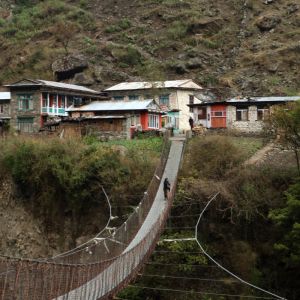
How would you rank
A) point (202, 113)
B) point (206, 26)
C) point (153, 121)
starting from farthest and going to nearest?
point (206, 26) → point (153, 121) → point (202, 113)

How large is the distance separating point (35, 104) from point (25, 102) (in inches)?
32.9

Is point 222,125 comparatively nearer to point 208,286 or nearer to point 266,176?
point 266,176

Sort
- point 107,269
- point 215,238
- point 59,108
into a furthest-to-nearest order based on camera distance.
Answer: point 59,108, point 215,238, point 107,269

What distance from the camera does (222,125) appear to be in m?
32.7

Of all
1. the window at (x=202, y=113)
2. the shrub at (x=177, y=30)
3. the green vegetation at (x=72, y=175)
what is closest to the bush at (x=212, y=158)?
the green vegetation at (x=72, y=175)

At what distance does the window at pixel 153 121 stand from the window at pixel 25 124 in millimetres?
7144

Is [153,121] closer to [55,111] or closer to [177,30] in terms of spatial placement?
[55,111]

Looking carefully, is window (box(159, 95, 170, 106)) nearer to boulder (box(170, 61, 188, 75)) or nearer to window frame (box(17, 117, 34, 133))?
boulder (box(170, 61, 188, 75))

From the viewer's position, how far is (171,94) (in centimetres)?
3962

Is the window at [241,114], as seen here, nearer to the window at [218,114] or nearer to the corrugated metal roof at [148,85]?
the window at [218,114]

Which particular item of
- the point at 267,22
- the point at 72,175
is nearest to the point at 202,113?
the point at 72,175

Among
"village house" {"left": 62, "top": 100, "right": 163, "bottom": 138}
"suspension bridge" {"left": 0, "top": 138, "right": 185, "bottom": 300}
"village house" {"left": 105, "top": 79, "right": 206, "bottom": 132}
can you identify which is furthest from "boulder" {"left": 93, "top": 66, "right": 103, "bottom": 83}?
"suspension bridge" {"left": 0, "top": 138, "right": 185, "bottom": 300}

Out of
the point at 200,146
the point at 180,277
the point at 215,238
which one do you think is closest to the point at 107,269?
the point at 180,277

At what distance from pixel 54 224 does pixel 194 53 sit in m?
→ 26.7
